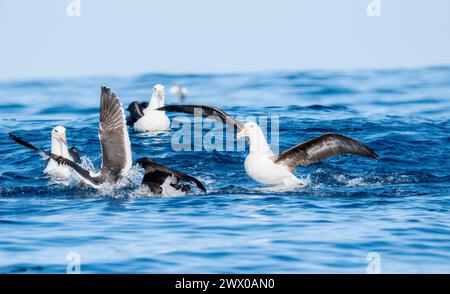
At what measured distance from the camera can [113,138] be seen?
15219 millimetres

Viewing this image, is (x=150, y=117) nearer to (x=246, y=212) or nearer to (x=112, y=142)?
(x=112, y=142)

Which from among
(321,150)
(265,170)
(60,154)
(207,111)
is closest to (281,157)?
(265,170)

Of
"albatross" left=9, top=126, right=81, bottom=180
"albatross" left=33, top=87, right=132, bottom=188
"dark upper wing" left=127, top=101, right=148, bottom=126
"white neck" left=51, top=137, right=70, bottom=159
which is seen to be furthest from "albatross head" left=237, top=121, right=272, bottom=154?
"dark upper wing" left=127, top=101, right=148, bottom=126

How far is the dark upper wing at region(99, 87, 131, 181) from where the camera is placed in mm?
14977

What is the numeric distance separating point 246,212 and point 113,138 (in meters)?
2.97

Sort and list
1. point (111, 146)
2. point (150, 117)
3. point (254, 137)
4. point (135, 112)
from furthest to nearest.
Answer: point (135, 112) → point (150, 117) → point (254, 137) → point (111, 146)

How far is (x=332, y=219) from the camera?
1293 cm

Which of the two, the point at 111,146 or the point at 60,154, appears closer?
the point at 111,146

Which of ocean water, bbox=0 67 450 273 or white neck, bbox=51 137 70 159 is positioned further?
white neck, bbox=51 137 70 159

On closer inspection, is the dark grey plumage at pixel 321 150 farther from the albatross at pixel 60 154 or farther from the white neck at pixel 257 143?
the albatross at pixel 60 154

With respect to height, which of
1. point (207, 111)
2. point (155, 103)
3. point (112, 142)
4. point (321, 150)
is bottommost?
Result: point (321, 150)

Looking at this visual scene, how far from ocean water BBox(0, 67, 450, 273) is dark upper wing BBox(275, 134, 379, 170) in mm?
517

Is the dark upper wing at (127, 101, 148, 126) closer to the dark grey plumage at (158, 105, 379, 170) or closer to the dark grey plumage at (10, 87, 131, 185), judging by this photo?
the dark grey plumage at (158, 105, 379, 170)
